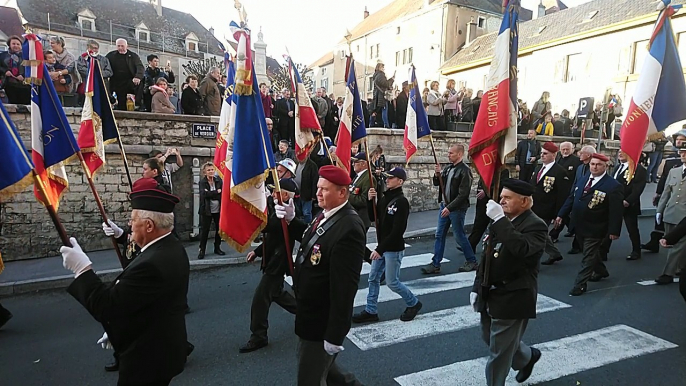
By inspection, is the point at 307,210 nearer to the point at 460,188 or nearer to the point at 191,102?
the point at 460,188

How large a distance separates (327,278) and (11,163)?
2815mm

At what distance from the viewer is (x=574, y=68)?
31875 mm

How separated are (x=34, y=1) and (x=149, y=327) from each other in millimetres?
49546

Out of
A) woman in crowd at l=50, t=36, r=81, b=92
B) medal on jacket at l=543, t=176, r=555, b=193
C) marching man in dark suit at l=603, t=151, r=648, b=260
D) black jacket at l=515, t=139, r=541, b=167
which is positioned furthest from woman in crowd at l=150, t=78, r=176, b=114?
black jacket at l=515, t=139, r=541, b=167

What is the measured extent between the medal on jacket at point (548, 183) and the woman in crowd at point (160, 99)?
8.30 metres

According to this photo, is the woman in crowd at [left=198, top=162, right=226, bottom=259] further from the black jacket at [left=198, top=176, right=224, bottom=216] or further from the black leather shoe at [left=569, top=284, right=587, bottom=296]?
the black leather shoe at [left=569, top=284, right=587, bottom=296]

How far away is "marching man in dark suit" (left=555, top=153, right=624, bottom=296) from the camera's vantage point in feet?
21.1

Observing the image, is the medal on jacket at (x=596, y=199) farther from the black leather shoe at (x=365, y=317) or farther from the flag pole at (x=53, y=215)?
the flag pole at (x=53, y=215)

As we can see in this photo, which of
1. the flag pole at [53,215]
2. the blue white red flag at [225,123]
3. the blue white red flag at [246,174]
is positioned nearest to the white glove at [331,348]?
the flag pole at [53,215]

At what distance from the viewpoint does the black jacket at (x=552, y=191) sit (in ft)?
26.1

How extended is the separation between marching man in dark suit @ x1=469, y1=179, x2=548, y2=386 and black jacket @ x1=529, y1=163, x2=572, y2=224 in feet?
15.3

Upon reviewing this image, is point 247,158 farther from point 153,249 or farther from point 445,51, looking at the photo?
point 445,51

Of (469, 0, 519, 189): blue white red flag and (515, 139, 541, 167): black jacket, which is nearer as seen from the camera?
(469, 0, 519, 189): blue white red flag

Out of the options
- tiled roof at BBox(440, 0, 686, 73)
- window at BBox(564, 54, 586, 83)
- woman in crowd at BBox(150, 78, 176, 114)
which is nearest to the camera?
woman in crowd at BBox(150, 78, 176, 114)
